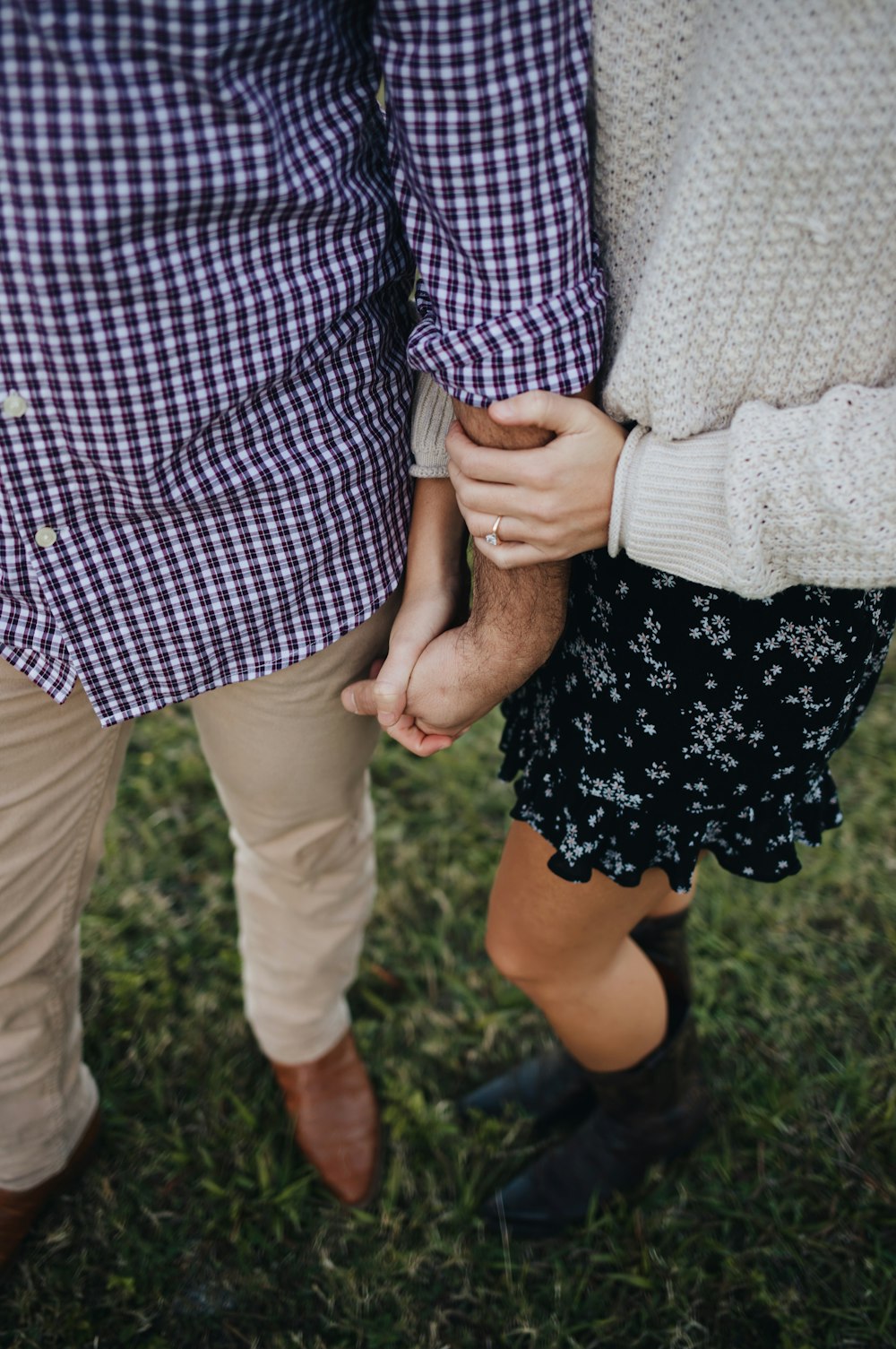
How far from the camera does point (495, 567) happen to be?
1.28m

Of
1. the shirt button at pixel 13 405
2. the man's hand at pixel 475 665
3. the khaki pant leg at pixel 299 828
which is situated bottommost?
the khaki pant leg at pixel 299 828

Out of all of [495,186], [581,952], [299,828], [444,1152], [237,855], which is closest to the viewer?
[495,186]

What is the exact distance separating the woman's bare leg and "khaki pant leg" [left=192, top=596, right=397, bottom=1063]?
1.03ft

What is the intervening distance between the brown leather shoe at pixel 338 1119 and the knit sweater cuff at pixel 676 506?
4.55ft

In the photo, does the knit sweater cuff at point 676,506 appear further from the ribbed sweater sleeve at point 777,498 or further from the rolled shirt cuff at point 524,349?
the rolled shirt cuff at point 524,349

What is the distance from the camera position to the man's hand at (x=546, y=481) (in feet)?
3.69

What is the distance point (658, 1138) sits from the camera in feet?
Result: 6.26

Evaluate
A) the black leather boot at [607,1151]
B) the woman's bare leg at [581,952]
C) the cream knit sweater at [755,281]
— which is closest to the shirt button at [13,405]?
the cream knit sweater at [755,281]

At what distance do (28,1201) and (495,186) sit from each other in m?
1.83

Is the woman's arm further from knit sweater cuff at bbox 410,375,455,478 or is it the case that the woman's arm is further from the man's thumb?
the man's thumb

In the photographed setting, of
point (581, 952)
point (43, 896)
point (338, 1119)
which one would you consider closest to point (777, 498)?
point (581, 952)

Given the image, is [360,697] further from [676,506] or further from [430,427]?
[676,506]

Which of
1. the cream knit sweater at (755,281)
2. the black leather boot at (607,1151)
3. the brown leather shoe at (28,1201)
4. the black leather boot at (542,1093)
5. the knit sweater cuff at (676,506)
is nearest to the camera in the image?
the cream knit sweater at (755,281)

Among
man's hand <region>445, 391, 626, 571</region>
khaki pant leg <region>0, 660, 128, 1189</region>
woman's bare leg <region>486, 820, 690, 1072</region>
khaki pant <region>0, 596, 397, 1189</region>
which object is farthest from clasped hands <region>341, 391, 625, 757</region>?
khaki pant leg <region>0, 660, 128, 1189</region>
